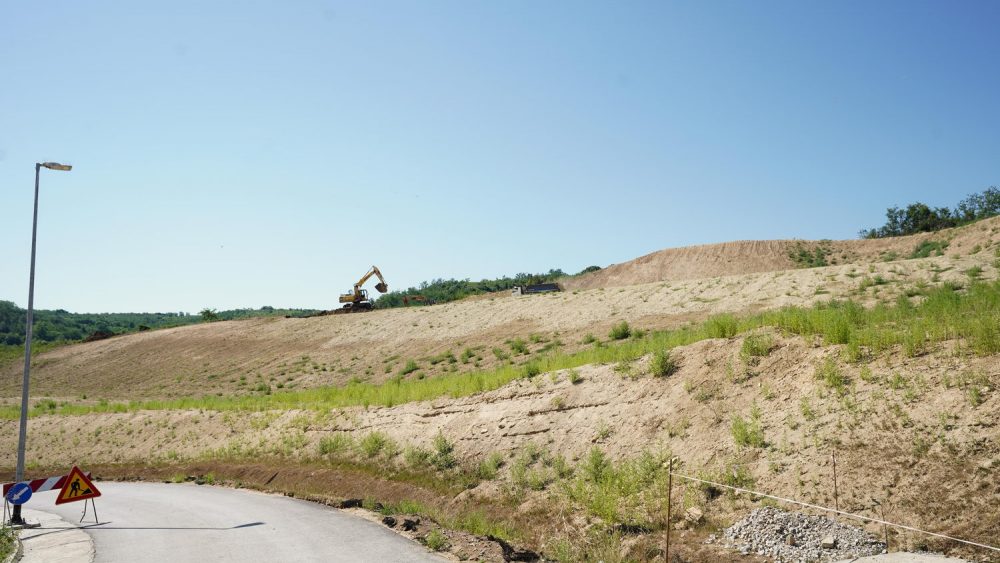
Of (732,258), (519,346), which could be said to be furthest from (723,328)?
(732,258)

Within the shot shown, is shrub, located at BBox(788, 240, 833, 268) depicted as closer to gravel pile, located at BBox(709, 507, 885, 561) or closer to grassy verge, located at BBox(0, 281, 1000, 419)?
grassy verge, located at BBox(0, 281, 1000, 419)

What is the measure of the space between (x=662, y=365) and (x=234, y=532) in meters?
12.4

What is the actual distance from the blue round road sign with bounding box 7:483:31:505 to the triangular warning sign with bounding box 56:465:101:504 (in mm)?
759

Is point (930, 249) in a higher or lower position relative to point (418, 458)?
higher

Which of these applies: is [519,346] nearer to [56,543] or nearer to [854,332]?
[854,332]

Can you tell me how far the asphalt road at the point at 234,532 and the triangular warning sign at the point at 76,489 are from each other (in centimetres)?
84

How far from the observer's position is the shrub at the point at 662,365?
19.5m

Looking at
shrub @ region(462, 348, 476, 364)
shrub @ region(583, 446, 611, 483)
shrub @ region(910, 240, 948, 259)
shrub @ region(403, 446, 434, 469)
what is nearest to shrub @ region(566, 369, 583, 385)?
shrub @ region(583, 446, 611, 483)

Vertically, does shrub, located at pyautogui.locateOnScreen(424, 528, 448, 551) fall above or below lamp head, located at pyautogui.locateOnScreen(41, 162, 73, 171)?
below

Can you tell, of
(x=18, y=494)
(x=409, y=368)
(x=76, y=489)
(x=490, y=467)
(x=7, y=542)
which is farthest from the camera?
(x=409, y=368)

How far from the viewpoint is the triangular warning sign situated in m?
15.5

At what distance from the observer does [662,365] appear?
19.6m

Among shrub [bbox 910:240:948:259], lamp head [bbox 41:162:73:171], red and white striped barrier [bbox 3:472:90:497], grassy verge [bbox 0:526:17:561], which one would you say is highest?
shrub [bbox 910:240:948:259]

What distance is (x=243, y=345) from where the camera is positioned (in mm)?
65375
